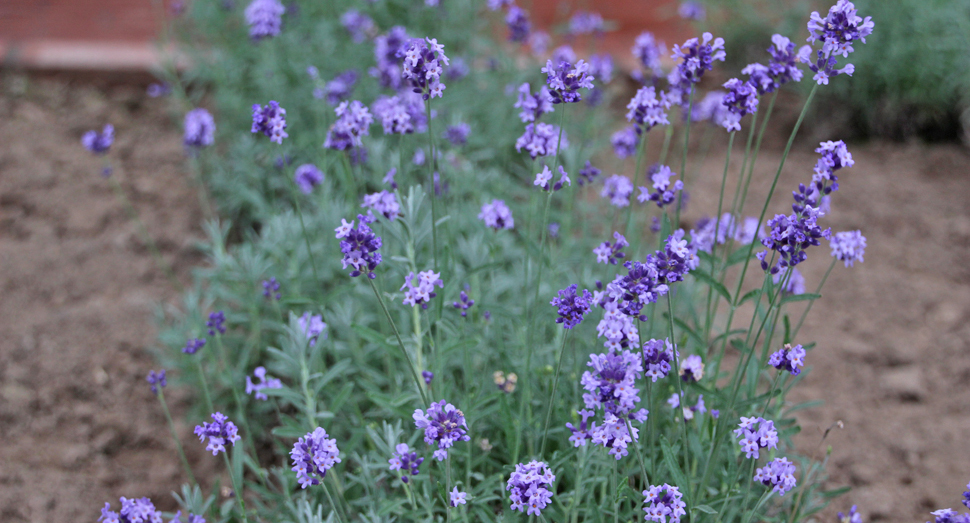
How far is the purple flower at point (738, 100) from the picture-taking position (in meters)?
2.04

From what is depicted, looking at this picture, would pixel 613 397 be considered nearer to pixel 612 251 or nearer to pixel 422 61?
pixel 612 251

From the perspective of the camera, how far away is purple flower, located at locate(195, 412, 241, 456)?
2.01 metres

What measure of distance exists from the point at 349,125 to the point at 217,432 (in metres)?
0.98

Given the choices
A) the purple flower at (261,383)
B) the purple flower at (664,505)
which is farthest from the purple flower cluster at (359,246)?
the purple flower at (664,505)

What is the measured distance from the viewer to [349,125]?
2.45 m

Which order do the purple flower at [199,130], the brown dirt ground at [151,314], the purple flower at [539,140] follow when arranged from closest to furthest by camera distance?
the purple flower at [539,140] → the brown dirt ground at [151,314] → the purple flower at [199,130]

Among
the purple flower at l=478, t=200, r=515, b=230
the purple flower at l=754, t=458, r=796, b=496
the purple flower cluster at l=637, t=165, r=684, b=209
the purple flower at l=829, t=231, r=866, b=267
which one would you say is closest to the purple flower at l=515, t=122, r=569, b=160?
the purple flower at l=478, t=200, r=515, b=230

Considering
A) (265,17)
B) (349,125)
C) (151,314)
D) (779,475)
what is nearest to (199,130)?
(265,17)

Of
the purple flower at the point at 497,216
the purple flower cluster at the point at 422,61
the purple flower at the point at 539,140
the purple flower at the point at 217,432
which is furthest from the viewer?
the purple flower at the point at 497,216

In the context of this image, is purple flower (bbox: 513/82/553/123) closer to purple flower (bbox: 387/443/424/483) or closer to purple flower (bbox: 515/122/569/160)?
purple flower (bbox: 515/122/569/160)

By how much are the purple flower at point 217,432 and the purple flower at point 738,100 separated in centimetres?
149

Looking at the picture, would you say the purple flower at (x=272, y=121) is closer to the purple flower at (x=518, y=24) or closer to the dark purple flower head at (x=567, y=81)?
the dark purple flower head at (x=567, y=81)

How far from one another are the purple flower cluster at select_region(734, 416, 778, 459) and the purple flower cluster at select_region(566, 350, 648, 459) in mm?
239

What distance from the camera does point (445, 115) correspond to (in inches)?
162
